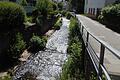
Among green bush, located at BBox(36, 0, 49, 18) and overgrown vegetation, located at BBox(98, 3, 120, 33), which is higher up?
green bush, located at BBox(36, 0, 49, 18)

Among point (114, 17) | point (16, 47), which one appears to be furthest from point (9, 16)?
point (114, 17)

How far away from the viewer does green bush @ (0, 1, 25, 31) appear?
13.9m

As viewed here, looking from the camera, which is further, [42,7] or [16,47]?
[42,7]

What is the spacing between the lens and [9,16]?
14.5 metres

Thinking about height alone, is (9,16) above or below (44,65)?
above

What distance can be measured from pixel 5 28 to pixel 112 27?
15.6 meters

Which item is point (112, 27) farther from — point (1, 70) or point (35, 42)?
point (1, 70)

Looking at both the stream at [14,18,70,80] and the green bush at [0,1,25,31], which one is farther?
the green bush at [0,1,25,31]

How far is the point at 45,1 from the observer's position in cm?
2798

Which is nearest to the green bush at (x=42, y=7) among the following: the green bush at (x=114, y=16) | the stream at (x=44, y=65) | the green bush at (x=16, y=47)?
the green bush at (x=114, y=16)

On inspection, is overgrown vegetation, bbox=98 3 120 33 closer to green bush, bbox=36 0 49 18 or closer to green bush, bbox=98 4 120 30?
green bush, bbox=98 4 120 30

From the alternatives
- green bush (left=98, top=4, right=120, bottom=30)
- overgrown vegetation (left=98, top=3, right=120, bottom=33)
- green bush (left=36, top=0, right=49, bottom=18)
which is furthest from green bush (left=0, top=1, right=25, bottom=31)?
green bush (left=98, top=4, right=120, bottom=30)

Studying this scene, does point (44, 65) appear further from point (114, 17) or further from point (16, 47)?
point (114, 17)

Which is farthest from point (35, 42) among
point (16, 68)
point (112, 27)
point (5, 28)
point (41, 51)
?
point (112, 27)
